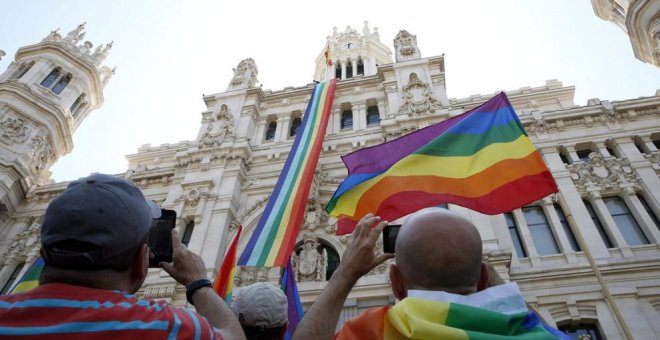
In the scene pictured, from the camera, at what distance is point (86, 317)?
63.9 inches

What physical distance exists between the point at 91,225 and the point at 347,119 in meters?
17.9

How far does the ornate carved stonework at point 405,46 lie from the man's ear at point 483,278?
60.8 ft

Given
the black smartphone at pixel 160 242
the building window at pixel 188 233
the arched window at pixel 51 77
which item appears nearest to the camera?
the black smartphone at pixel 160 242

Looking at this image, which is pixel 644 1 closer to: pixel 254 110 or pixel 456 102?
pixel 456 102

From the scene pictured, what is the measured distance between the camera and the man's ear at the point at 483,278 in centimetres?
225

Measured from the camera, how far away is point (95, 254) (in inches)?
72.4

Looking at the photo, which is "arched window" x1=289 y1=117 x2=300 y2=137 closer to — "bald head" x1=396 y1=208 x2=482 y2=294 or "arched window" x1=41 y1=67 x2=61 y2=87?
"arched window" x1=41 y1=67 x2=61 y2=87

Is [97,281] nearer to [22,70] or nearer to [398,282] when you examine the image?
[398,282]

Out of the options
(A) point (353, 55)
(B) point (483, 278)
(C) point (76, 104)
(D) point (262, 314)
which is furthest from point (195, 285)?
(A) point (353, 55)

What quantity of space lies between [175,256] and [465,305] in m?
1.86

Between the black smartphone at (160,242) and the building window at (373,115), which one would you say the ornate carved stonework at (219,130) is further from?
the black smartphone at (160,242)

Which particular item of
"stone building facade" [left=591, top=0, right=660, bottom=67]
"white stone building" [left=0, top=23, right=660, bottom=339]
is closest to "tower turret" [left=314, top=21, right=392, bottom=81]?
"white stone building" [left=0, top=23, right=660, bottom=339]

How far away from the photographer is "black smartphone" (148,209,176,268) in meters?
2.40

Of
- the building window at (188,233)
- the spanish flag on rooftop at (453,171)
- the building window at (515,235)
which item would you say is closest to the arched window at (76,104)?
the building window at (188,233)
